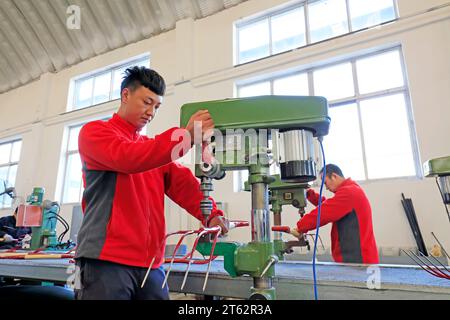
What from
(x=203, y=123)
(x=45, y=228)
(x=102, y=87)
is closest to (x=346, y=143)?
(x=203, y=123)

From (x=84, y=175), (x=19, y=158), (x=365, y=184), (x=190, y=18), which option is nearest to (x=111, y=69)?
(x=190, y=18)

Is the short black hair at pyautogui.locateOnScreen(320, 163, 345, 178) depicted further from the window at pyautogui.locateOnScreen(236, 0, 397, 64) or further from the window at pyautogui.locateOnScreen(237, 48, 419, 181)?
the window at pyautogui.locateOnScreen(236, 0, 397, 64)

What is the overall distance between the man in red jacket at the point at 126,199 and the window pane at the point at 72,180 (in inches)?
181

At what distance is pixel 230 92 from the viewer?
3.81m

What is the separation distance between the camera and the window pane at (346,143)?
3176mm

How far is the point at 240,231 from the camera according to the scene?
3422 mm

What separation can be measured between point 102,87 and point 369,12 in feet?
14.2

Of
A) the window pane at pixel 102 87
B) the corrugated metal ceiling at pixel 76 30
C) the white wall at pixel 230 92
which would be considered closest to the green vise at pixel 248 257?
the white wall at pixel 230 92

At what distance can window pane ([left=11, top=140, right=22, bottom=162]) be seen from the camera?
5.74 meters

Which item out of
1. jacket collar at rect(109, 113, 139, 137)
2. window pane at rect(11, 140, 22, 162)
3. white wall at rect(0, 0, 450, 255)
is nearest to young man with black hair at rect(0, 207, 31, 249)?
white wall at rect(0, 0, 450, 255)

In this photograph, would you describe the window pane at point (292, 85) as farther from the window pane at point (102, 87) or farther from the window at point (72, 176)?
the window at point (72, 176)

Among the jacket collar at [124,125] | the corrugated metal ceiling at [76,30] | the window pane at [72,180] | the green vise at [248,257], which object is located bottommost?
the green vise at [248,257]

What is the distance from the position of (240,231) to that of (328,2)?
9.99 feet

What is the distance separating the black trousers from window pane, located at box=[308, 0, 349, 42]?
3.57 meters
